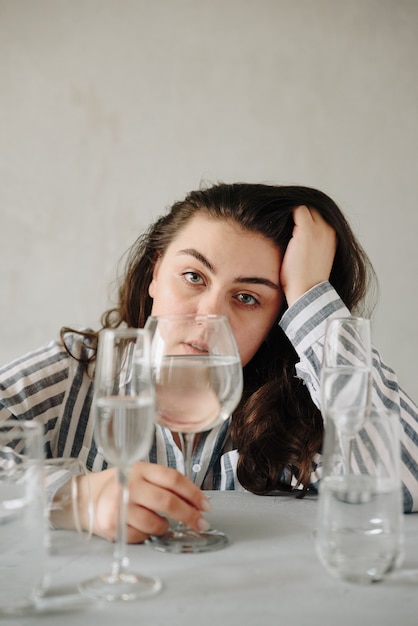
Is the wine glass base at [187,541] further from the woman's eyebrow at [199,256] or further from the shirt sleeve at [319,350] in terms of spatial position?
the woman's eyebrow at [199,256]

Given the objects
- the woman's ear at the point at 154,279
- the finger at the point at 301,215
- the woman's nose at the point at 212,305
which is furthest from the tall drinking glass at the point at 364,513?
the woman's ear at the point at 154,279

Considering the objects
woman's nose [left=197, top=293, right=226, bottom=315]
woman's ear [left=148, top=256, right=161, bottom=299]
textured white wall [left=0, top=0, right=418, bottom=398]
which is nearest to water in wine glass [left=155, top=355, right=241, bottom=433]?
woman's nose [left=197, top=293, right=226, bottom=315]

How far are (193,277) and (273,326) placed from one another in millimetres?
264

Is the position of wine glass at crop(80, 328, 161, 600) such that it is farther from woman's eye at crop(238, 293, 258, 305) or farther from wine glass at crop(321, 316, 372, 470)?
woman's eye at crop(238, 293, 258, 305)

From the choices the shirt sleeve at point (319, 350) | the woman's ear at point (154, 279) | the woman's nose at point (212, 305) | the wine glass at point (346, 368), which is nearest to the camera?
the wine glass at point (346, 368)

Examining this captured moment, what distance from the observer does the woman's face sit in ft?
4.59

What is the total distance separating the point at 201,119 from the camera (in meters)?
2.85

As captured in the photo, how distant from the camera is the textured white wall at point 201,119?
2832 millimetres

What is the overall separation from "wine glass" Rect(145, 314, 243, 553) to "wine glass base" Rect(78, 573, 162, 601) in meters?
0.12

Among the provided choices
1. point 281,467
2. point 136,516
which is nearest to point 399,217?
point 281,467

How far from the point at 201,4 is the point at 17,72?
773 millimetres

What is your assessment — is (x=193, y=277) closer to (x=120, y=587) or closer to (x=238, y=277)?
(x=238, y=277)

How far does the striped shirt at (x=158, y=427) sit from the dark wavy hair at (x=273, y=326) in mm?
50

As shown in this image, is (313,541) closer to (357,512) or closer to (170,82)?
(357,512)
